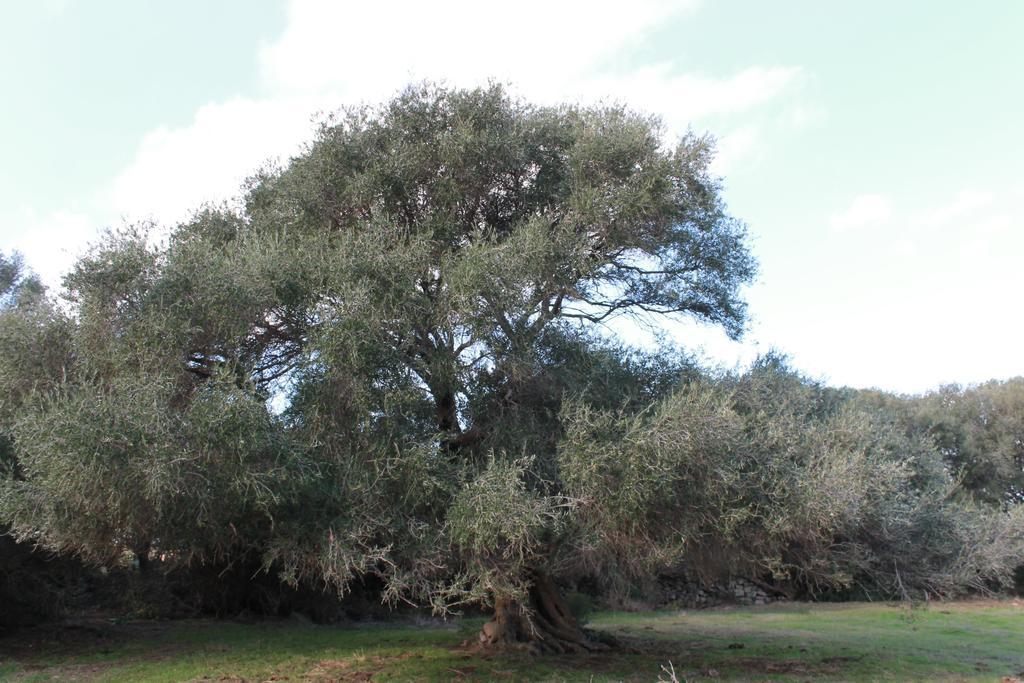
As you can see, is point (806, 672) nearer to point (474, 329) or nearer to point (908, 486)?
point (908, 486)

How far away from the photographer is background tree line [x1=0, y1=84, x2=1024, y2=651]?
905 cm

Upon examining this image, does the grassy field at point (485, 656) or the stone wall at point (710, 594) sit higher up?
the stone wall at point (710, 594)

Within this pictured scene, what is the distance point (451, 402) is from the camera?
37.9ft

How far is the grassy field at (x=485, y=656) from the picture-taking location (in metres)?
12.3

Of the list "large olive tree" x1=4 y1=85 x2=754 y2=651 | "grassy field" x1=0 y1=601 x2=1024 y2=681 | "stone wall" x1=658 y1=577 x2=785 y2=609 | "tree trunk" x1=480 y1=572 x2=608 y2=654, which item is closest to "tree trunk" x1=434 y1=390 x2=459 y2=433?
"large olive tree" x1=4 y1=85 x2=754 y2=651

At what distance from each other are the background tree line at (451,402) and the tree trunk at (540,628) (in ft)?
0.23

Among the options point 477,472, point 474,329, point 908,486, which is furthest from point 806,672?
point 474,329

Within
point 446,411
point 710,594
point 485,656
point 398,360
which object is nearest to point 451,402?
point 446,411

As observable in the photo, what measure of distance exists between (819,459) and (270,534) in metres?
7.30

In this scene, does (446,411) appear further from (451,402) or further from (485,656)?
(485,656)

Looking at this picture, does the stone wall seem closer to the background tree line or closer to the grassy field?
the grassy field

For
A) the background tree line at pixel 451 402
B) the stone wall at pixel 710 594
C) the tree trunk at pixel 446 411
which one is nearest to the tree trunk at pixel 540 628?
the background tree line at pixel 451 402

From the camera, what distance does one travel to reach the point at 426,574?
32.1 feet

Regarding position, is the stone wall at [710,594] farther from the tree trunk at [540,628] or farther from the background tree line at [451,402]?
the background tree line at [451,402]
